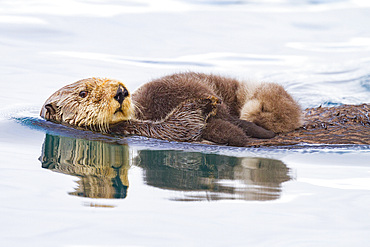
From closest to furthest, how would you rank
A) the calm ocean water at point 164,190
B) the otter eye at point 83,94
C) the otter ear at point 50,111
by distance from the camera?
the calm ocean water at point 164,190, the otter eye at point 83,94, the otter ear at point 50,111

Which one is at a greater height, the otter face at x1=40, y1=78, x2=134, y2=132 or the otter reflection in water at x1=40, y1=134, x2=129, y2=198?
the otter face at x1=40, y1=78, x2=134, y2=132

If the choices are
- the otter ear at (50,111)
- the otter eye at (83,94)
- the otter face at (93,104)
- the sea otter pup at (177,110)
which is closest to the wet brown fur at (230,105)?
the sea otter pup at (177,110)

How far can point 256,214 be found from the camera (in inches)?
127

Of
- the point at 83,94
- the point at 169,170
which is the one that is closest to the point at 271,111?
the point at 169,170

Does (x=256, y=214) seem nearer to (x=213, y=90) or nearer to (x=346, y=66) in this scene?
(x=213, y=90)

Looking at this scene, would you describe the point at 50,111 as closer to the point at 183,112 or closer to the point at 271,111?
the point at 183,112

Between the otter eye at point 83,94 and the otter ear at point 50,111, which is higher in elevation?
the otter eye at point 83,94

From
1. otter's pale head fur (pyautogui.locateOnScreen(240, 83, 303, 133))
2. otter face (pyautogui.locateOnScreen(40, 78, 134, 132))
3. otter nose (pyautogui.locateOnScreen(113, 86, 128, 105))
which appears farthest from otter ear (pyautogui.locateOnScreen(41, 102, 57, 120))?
otter's pale head fur (pyautogui.locateOnScreen(240, 83, 303, 133))

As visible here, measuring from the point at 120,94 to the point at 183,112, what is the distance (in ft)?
1.86

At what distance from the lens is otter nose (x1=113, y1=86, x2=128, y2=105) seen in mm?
4637

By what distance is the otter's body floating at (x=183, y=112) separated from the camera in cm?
462

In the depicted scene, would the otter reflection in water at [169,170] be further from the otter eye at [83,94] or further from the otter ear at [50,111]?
the otter eye at [83,94]

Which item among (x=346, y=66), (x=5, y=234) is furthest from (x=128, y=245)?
(x=346, y=66)

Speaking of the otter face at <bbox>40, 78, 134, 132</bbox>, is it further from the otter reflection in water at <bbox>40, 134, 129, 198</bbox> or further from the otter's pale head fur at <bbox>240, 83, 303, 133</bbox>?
the otter's pale head fur at <bbox>240, 83, 303, 133</bbox>
